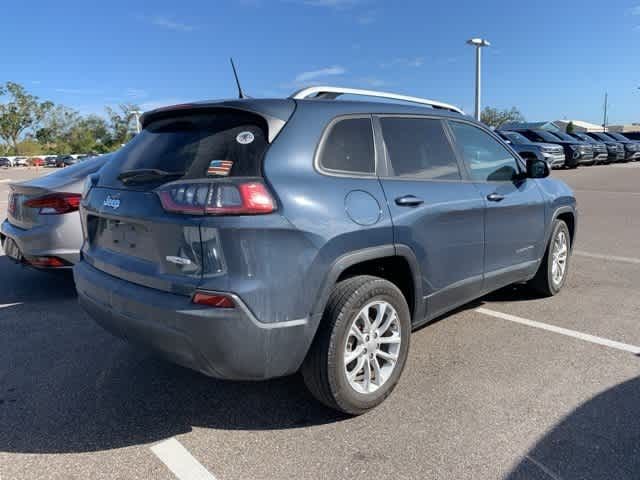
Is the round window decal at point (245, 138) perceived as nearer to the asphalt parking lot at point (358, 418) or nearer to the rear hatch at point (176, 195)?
the rear hatch at point (176, 195)

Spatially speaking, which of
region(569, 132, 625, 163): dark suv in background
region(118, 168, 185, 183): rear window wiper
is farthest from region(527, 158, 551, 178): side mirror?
region(569, 132, 625, 163): dark suv in background

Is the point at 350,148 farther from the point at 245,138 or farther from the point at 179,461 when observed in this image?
the point at 179,461

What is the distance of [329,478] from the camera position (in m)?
2.47

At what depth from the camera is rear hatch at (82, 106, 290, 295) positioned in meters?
2.52

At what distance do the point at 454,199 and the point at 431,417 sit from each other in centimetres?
143

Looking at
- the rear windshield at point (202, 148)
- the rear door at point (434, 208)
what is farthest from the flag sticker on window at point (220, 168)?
the rear door at point (434, 208)

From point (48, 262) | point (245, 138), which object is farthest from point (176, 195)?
point (48, 262)

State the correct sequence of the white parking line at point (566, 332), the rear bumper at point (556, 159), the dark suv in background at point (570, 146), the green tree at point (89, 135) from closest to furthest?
the white parking line at point (566, 332)
the rear bumper at point (556, 159)
the dark suv in background at point (570, 146)
the green tree at point (89, 135)

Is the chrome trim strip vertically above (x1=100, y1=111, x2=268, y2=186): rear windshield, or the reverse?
(x1=100, y1=111, x2=268, y2=186): rear windshield

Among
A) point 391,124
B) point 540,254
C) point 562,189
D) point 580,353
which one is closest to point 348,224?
point 391,124

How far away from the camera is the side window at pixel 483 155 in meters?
3.96

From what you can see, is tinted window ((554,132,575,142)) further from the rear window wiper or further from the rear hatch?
the rear window wiper

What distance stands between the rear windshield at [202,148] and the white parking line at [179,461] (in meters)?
1.38

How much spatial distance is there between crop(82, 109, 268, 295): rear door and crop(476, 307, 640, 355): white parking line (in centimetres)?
290
